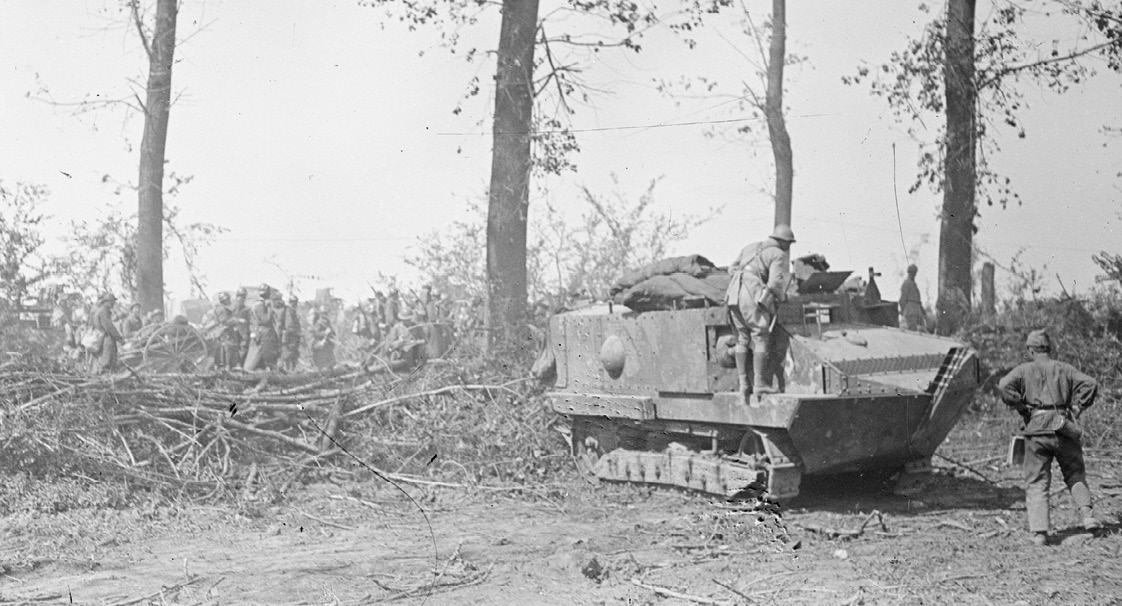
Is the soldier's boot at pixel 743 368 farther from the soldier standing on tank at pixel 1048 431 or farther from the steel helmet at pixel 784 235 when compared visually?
the soldier standing on tank at pixel 1048 431

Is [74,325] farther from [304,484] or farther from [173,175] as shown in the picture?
[304,484]

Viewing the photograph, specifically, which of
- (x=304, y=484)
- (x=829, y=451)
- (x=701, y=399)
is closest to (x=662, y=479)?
(x=701, y=399)

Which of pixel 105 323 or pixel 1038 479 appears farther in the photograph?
pixel 105 323

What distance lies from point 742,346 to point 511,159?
6468 mm

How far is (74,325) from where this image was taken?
19.1 meters

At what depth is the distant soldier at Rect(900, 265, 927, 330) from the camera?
1570 centimetres

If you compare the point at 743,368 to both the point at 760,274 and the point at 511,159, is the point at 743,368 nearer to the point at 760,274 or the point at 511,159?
the point at 760,274

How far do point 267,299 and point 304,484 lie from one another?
649 centimetres

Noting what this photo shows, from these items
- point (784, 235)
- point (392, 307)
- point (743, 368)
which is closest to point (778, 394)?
point (743, 368)

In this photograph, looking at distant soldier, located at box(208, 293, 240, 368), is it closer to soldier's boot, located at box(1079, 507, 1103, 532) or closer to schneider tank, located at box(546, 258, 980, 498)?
schneider tank, located at box(546, 258, 980, 498)

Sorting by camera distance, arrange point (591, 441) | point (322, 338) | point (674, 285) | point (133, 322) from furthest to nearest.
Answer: point (322, 338) < point (133, 322) < point (591, 441) < point (674, 285)

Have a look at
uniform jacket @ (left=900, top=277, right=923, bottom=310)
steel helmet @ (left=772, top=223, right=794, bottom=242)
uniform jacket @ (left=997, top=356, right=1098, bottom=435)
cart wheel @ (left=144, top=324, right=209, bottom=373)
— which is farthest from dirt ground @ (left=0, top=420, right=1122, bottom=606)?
uniform jacket @ (left=900, top=277, right=923, bottom=310)

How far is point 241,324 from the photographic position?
1593cm

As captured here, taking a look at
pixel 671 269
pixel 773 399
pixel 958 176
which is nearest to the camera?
pixel 773 399
